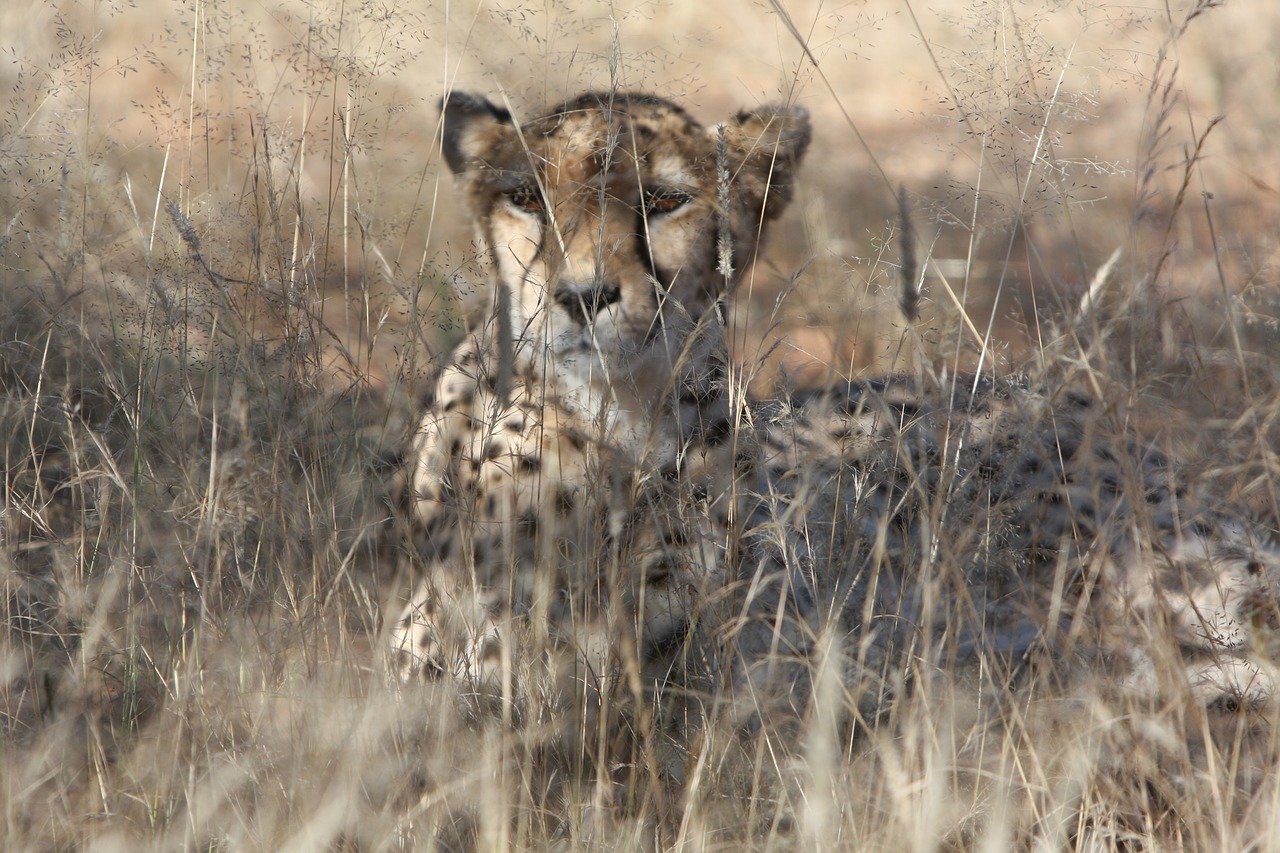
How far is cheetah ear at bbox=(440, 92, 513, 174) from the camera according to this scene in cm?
168

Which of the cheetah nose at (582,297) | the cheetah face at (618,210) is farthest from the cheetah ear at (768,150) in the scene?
the cheetah nose at (582,297)

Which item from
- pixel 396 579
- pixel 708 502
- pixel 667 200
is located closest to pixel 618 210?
pixel 667 200

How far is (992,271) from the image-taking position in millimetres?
4496

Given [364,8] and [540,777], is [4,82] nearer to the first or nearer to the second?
[364,8]

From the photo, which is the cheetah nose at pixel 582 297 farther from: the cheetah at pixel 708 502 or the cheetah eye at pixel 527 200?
the cheetah eye at pixel 527 200

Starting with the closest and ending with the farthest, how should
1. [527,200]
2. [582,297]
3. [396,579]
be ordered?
[396,579]
[582,297]
[527,200]

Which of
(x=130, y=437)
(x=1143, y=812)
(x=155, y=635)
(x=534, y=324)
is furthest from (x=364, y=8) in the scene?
(x=1143, y=812)

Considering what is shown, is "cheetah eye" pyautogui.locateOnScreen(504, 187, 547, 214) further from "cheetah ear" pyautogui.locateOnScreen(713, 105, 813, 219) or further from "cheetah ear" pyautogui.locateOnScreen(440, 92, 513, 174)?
"cheetah ear" pyautogui.locateOnScreen(713, 105, 813, 219)

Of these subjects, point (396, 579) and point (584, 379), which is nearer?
point (396, 579)

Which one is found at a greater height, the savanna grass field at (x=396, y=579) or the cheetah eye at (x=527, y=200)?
the cheetah eye at (x=527, y=200)

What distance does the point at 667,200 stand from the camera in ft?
5.30

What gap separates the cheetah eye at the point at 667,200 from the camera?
1.60 meters

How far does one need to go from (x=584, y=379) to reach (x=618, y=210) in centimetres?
23

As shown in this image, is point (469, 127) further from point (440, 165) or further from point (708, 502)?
point (708, 502)
